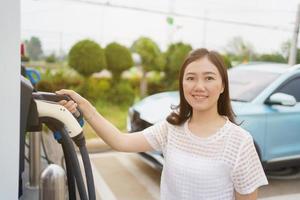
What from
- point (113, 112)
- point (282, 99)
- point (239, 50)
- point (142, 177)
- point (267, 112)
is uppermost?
point (239, 50)

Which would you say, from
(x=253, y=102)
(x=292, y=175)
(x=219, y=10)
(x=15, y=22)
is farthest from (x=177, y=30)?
(x=15, y=22)

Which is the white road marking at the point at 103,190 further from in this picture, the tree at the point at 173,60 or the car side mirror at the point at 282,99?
the tree at the point at 173,60

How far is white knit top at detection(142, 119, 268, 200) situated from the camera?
823mm

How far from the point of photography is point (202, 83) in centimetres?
84

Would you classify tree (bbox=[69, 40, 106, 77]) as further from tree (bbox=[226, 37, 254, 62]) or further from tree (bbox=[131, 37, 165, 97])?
tree (bbox=[226, 37, 254, 62])

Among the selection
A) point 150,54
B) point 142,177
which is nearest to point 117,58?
point 150,54

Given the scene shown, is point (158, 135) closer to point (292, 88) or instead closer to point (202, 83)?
point (202, 83)

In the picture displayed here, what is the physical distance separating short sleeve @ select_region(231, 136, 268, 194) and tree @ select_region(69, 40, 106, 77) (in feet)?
10.2

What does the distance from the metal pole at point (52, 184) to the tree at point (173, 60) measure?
12.2 feet

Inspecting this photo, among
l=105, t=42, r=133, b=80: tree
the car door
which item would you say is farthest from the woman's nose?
l=105, t=42, r=133, b=80: tree

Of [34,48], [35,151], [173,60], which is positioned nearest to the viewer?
[35,151]

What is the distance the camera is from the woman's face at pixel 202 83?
84 centimetres

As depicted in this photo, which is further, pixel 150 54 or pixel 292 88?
pixel 150 54

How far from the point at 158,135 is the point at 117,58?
10.5ft
